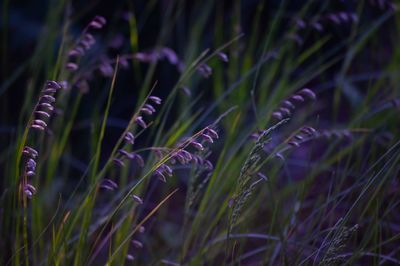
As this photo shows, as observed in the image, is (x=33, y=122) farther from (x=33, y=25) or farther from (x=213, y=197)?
(x=33, y=25)

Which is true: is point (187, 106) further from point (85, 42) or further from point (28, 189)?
point (28, 189)

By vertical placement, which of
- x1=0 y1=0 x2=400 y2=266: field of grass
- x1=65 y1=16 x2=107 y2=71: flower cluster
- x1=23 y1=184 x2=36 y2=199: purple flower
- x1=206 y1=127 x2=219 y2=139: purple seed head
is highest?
x1=65 y1=16 x2=107 y2=71: flower cluster

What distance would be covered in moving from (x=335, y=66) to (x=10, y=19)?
1.39 metres

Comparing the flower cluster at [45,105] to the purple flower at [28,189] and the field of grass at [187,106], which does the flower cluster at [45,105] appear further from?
the field of grass at [187,106]

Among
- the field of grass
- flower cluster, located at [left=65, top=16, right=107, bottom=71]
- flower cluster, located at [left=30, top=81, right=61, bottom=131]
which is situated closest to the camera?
flower cluster, located at [left=30, top=81, right=61, bottom=131]

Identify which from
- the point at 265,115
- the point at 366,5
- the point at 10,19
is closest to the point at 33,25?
the point at 10,19

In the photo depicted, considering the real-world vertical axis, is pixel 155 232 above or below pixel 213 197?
below

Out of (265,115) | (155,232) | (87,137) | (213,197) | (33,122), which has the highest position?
(33,122)

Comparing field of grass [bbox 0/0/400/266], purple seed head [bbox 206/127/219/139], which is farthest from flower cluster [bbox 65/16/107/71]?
purple seed head [bbox 206/127/219/139]

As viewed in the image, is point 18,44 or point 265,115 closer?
point 265,115

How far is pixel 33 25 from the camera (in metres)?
2.37

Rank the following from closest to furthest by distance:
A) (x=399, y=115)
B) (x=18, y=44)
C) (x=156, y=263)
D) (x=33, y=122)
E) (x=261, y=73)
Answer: (x=33, y=122)
(x=156, y=263)
(x=399, y=115)
(x=18, y=44)
(x=261, y=73)

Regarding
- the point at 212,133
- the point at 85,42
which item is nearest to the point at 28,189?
the point at 212,133

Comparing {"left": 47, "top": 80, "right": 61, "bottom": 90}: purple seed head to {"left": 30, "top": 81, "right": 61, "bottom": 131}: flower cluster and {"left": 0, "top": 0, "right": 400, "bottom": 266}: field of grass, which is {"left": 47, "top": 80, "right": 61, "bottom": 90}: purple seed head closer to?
{"left": 30, "top": 81, "right": 61, "bottom": 131}: flower cluster
